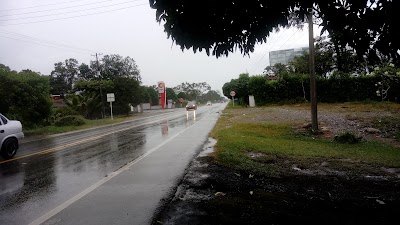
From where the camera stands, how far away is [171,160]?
9.59m

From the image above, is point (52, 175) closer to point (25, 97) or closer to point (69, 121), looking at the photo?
point (25, 97)

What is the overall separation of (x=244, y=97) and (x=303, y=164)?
46.7 metres

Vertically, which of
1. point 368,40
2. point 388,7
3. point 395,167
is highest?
point 388,7

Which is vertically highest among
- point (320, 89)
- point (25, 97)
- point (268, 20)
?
point (268, 20)

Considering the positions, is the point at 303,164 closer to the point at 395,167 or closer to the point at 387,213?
the point at 395,167

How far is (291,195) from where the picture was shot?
579 centimetres

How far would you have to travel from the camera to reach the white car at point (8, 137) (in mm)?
10547

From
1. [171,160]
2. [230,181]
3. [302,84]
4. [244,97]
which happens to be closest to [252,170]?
[230,181]

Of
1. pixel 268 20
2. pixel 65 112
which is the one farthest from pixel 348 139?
pixel 65 112

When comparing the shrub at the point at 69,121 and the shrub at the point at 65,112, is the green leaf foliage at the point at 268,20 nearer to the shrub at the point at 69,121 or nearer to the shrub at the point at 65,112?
the shrub at the point at 69,121

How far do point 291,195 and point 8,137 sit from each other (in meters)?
9.44

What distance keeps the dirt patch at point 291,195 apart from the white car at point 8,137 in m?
6.54

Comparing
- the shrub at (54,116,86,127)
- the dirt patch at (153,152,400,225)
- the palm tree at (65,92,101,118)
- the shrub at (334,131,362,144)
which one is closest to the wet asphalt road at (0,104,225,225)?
the dirt patch at (153,152,400,225)

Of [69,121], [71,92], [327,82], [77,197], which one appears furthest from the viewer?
[71,92]
